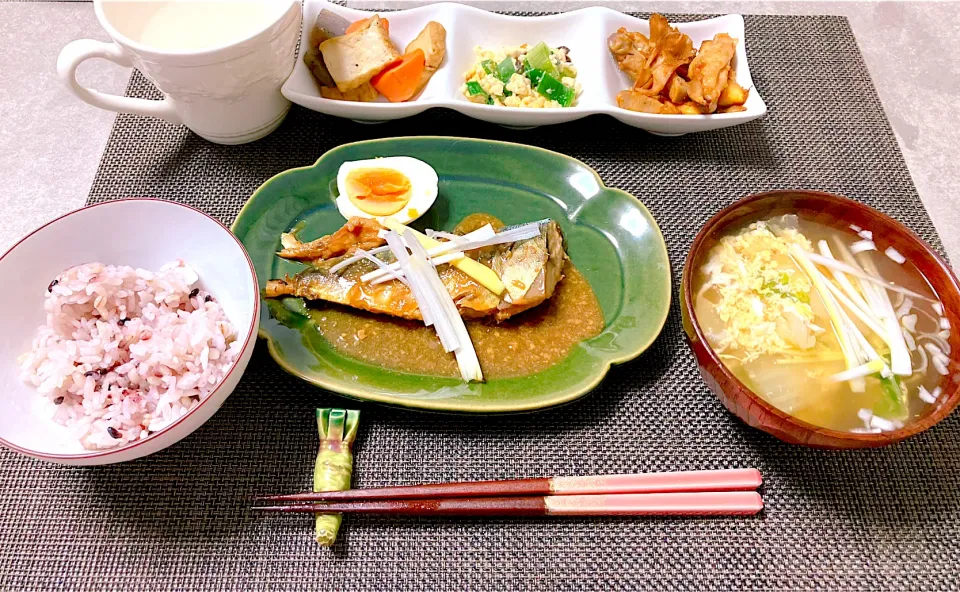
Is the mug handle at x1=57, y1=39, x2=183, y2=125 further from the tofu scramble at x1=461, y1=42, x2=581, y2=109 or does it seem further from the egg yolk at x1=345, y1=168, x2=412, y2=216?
the tofu scramble at x1=461, y1=42, x2=581, y2=109

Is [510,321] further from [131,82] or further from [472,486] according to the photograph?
[131,82]

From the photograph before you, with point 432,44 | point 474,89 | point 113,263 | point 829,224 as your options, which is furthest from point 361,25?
point 829,224

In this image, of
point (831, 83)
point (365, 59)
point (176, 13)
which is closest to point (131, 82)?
point (176, 13)

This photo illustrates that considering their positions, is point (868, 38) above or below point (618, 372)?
above

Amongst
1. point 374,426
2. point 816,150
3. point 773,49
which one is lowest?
point 374,426

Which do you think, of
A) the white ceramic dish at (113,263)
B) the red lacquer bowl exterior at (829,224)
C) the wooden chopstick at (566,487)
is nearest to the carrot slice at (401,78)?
the white ceramic dish at (113,263)

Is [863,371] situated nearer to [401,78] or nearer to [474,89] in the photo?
[474,89]

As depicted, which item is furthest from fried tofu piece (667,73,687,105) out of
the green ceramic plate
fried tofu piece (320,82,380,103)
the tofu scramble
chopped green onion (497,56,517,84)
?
fried tofu piece (320,82,380,103)
